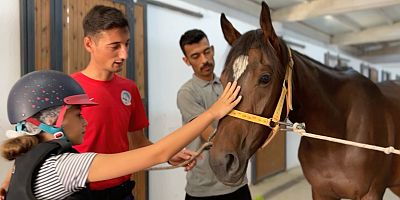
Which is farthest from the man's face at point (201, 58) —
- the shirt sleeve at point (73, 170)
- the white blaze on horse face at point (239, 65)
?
the shirt sleeve at point (73, 170)

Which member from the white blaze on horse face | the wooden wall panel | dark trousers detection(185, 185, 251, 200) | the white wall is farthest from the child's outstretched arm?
the wooden wall panel

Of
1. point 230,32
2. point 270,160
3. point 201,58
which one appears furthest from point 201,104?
point 270,160

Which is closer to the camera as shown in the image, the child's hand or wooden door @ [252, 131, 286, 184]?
the child's hand

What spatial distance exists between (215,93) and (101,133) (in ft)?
1.86

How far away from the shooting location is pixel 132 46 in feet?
7.28

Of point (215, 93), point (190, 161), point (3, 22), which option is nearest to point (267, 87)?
point (190, 161)

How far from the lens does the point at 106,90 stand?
1059 millimetres

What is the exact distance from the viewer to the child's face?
80 centimetres

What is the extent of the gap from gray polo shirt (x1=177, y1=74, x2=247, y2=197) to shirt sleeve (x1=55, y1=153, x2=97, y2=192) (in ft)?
2.04

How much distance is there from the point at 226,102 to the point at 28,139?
49 cm

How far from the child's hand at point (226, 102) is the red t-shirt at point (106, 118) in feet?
1.20

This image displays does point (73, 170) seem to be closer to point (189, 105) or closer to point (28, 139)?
point (28, 139)

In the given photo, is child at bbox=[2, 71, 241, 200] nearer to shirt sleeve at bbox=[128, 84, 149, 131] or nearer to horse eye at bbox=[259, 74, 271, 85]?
horse eye at bbox=[259, 74, 271, 85]

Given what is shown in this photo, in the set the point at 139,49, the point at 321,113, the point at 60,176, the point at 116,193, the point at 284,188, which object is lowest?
the point at 284,188
